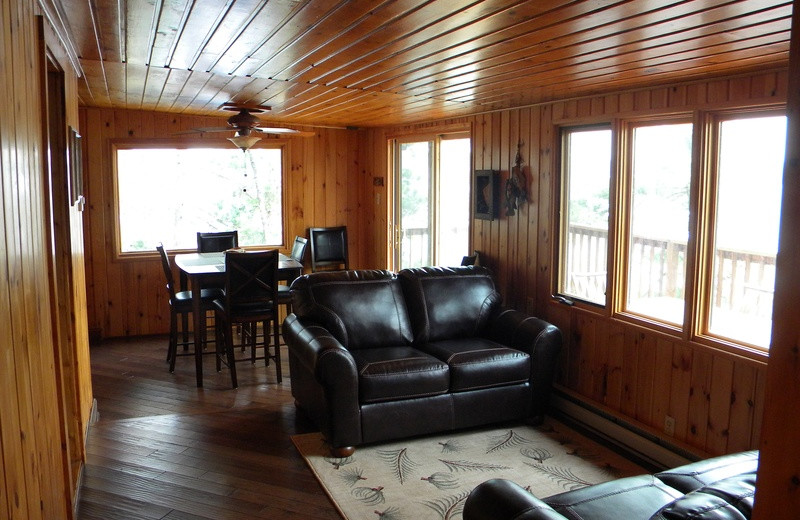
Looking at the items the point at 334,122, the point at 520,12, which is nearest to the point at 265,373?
the point at 334,122

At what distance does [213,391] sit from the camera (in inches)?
199

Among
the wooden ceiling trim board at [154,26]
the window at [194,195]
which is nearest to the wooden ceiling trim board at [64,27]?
the wooden ceiling trim board at [154,26]

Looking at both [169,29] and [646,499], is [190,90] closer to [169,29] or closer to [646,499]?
[169,29]

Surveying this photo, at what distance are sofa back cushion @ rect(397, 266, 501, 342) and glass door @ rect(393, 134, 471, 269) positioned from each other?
3.59ft

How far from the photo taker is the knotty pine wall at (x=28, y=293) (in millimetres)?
1593

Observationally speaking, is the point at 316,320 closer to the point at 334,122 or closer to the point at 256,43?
the point at 256,43

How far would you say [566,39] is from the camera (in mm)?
2594

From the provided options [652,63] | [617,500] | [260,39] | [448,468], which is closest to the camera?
[617,500]

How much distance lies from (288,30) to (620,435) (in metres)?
3.12

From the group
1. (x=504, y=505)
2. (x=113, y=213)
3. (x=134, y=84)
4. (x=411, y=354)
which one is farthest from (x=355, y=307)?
(x=113, y=213)

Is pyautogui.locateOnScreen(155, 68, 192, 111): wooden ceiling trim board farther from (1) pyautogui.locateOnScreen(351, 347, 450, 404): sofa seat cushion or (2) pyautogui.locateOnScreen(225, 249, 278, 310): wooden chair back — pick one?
(1) pyautogui.locateOnScreen(351, 347, 450, 404): sofa seat cushion

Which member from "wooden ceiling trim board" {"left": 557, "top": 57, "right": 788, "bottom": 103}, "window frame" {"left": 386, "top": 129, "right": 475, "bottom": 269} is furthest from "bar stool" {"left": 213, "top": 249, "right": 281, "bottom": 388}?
"wooden ceiling trim board" {"left": 557, "top": 57, "right": 788, "bottom": 103}

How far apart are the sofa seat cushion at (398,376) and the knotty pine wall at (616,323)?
108 cm

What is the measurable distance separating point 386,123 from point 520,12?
4.77 metres
